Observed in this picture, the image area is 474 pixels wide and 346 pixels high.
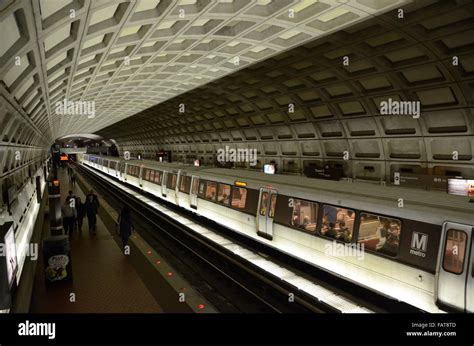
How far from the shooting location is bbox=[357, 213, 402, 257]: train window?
598 centimetres

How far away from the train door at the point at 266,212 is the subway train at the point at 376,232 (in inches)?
1.2

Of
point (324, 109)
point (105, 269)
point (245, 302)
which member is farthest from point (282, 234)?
point (324, 109)

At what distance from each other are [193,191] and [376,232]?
30.6 ft

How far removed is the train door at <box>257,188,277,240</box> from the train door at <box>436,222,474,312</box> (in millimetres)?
4707

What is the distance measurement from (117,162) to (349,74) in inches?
1045

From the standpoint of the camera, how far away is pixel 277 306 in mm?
6840

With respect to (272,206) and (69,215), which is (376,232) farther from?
(69,215)

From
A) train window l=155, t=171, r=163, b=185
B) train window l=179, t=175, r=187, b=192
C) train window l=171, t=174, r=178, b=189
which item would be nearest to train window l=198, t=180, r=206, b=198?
train window l=179, t=175, r=187, b=192

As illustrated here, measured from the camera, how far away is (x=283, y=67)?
16.5m

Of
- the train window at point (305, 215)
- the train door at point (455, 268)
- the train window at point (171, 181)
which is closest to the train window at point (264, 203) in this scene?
the train window at point (305, 215)

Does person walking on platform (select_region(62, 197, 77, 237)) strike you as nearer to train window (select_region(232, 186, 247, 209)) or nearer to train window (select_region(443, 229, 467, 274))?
train window (select_region(232, 186, 247, 209))

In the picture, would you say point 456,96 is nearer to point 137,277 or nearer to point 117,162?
point 137,277

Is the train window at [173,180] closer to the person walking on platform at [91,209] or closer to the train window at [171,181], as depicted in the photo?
the train window at [171,181]

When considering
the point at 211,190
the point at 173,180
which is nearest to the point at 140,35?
the point at 211,190
